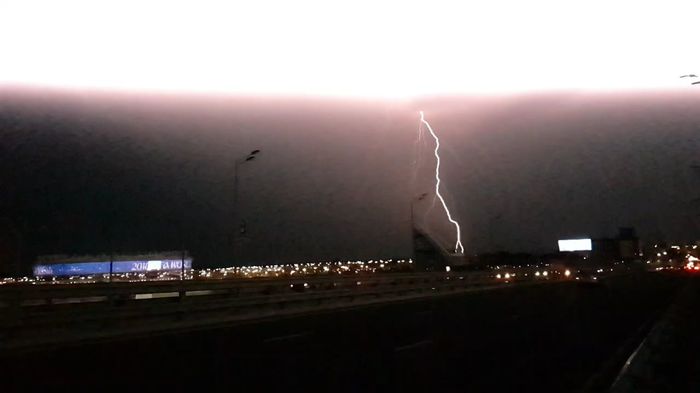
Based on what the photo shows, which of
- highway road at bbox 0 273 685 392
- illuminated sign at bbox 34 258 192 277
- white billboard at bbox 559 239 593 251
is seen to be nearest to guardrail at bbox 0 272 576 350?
highway road at bbox 0 273 685 392

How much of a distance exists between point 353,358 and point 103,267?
64.8m

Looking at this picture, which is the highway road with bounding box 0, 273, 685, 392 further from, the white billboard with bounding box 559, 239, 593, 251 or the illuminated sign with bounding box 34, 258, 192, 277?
the white billboard with bounding box 559, 239, 593, 251

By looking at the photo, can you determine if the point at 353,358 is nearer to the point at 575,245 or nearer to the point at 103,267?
the point at 103,267

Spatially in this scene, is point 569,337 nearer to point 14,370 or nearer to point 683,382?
point 683,382

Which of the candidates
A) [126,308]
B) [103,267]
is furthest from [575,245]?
[126,308]

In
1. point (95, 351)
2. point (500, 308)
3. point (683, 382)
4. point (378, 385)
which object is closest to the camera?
point (683, 382)

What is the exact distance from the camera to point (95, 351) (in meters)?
17.5

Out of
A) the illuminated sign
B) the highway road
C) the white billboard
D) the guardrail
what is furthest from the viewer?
the white billboard

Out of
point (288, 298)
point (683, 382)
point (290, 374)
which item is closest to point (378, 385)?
point (290, 374)

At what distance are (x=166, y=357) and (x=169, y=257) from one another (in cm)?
6264

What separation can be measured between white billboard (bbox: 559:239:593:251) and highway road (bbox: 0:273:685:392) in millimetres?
119991

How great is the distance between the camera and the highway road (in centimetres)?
1267

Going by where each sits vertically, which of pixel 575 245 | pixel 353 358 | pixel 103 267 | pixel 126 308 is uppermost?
pixel 575 245

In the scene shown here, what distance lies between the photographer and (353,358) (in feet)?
53.4
